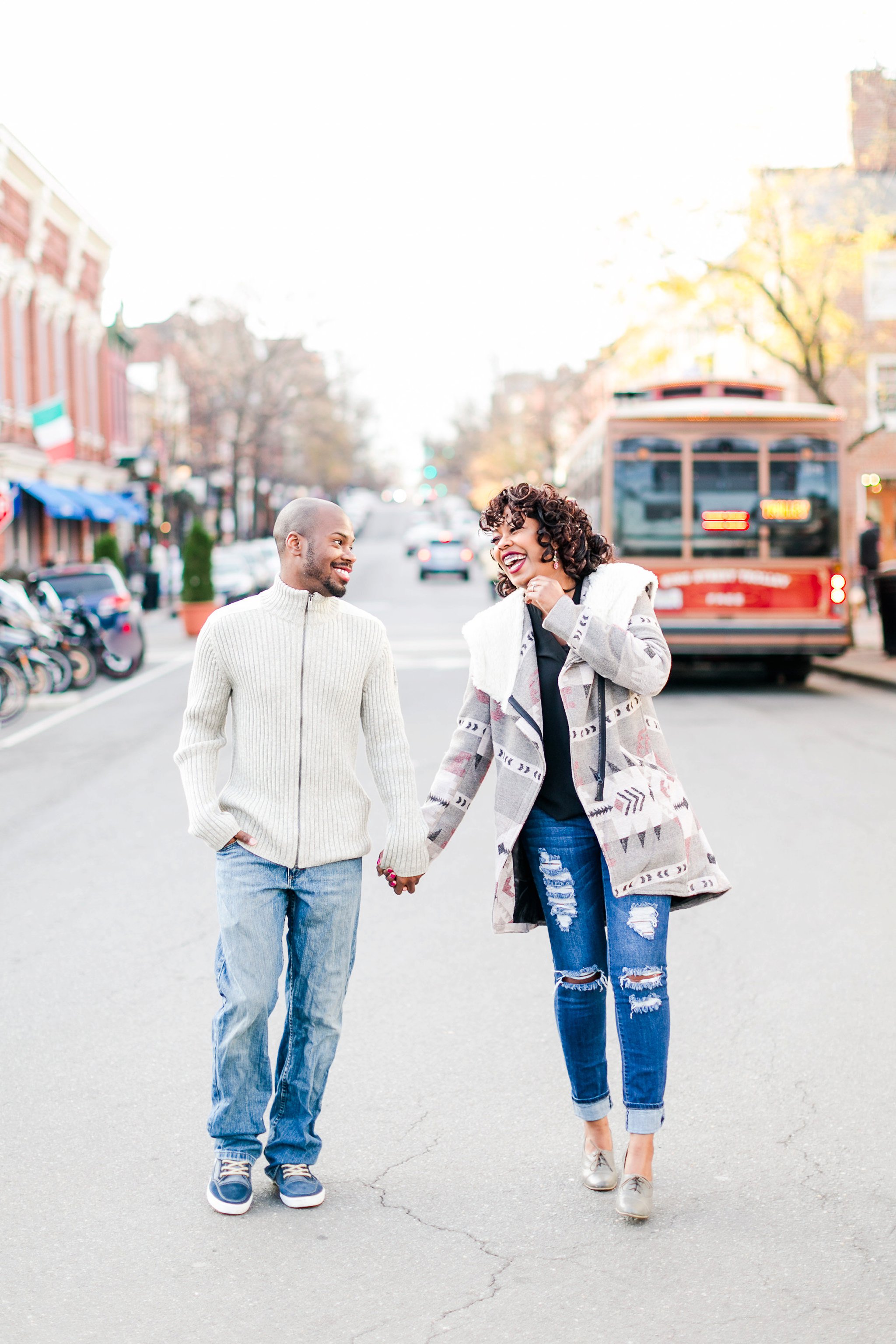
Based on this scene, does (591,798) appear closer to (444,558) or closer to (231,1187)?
(231,1187)

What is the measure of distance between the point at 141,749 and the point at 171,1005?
7699 mm

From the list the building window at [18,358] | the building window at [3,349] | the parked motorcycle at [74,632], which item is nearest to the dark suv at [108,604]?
the parked motorcycle at [74,632]

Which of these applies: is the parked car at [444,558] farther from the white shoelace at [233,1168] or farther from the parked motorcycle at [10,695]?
the white shoelace at [233,1168]

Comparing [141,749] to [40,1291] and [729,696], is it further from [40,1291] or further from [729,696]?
[40,1291]

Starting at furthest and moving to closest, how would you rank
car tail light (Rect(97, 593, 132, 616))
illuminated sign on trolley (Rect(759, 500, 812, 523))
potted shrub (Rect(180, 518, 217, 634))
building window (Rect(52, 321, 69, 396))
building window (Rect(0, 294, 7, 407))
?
building window (Rect(52, 321, 69, 396)) < building window (Rect(0, 294, 7, 407)) < potted shrub (Rect(180, 518, 217, 634)) < car tail light (Rect(97, 593, 132, 616)) < illuminated sign on trolley (Rect(759, 500, 812, 523))

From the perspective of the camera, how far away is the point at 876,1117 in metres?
4.40

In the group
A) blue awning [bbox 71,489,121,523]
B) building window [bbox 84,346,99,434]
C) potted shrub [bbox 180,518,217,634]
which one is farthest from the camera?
building window [bbox 84,346,99,434]

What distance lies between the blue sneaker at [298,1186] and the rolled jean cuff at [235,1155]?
0.09 metres

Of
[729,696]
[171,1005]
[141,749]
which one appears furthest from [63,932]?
[729,696]

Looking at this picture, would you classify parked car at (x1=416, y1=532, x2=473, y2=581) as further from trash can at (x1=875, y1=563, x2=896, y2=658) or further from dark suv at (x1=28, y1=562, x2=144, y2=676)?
trash can at (x1=875, y1=563, x2=896, y2=658)

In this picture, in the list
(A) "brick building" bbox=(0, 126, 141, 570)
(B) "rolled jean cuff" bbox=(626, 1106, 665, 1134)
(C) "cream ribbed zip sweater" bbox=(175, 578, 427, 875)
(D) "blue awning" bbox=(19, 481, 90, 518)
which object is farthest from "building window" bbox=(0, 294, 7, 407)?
(B) "rolled jean cuff" bbox=(626, 1106, 665, 1134)

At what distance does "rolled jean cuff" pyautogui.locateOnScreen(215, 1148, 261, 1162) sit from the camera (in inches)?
149

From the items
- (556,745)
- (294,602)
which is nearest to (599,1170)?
(556,745)

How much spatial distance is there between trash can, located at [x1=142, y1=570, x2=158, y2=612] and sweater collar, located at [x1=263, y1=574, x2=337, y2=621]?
33.9m
